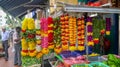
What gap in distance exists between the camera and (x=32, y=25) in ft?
18.9

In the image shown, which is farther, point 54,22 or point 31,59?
point 31,59

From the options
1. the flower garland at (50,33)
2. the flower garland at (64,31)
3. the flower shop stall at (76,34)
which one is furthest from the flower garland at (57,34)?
the flower garland at (64,31)

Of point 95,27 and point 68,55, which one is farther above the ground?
point 95,27

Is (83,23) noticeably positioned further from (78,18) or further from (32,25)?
(32,25)

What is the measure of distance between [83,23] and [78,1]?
13.3 ft

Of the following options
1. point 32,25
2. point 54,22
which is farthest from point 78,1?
point 54,22

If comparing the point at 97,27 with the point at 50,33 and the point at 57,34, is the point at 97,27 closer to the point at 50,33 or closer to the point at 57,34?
the point at 57,34

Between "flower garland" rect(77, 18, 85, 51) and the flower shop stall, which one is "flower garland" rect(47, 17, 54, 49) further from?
"flower garland" rect(77, 18, 85, 51)

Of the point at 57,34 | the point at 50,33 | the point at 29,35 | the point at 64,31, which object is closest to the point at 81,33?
the point at 64,31

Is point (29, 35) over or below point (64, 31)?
below

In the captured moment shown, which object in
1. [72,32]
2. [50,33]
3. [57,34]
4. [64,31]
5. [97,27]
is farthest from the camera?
[50,33]

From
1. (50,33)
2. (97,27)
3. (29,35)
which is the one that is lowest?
(29,35)

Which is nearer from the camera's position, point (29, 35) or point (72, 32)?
point (72, 32)

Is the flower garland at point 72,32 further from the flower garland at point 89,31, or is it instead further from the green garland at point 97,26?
the green garland at point 97,26
